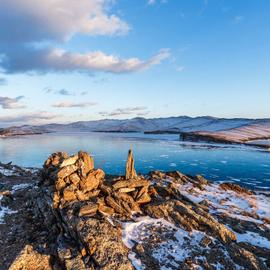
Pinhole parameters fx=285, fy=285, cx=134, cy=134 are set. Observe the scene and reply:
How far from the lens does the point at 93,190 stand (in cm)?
2389

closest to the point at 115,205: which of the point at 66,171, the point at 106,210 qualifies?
the point at 106,210

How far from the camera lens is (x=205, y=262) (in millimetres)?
17156

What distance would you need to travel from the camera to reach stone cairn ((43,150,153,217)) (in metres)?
21.7

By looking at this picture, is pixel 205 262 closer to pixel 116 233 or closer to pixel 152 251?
pixel 152 251

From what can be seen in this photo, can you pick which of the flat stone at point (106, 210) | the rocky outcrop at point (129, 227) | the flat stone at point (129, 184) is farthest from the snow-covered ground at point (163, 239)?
the flat stone at point (129, 184)

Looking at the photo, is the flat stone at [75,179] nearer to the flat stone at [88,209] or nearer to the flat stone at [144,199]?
the flat stone at [88,209]

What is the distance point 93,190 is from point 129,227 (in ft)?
16.6

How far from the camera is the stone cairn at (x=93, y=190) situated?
21.7 m

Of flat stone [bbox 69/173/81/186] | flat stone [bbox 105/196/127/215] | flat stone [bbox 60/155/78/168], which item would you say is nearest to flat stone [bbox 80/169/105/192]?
flat stone [bbox 69/173/81/186]

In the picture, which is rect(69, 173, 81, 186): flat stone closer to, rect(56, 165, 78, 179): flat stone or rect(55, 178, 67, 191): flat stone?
rect(56, 165, 78, 179): flat stone

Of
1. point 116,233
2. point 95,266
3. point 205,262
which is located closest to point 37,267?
point 95,266

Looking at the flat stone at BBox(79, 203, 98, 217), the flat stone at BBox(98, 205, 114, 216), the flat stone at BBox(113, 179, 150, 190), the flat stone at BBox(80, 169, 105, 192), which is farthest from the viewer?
the flat stone at BBox(113, 179, 150, 190)

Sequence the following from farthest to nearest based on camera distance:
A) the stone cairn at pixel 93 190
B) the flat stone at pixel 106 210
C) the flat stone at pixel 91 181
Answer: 1. the flat stone at pixel 91 181
2. the stone cairn at pixel 93 190
3. the flat stone at pixel 106 210

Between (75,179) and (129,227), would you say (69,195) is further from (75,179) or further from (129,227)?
(129,227)
